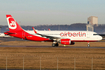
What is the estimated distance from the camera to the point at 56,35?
6209 centimetres

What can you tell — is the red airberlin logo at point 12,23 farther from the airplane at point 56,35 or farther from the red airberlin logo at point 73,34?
the red airberlin logo at point 73,34

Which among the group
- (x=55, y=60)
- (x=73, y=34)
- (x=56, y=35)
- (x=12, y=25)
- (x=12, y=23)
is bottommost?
(x=55, y=60)

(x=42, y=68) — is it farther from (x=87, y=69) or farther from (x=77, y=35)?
(x=77, y=35)

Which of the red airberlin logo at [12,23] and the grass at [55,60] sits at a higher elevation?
the red airberlin logo at [12,23]

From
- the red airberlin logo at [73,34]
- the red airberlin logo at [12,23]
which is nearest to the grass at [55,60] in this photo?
the red airberlin logo at [73,34]

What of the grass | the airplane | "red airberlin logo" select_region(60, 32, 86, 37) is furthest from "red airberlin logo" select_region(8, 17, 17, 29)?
the grass

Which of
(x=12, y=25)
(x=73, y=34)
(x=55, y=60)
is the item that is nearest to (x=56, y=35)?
(x=73, y=34)

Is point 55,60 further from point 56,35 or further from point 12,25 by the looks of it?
point 12,25

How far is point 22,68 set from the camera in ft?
90.9

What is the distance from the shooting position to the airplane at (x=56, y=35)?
199ft

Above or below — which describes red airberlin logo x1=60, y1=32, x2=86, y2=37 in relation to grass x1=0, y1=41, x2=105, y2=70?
above

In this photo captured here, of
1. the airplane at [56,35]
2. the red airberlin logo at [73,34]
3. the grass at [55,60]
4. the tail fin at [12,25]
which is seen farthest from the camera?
the tail fin at [12,25]

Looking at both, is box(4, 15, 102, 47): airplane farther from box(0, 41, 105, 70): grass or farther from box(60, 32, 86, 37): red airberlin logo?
box(0, 41, 105, 70): grass

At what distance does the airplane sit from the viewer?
60.6m
